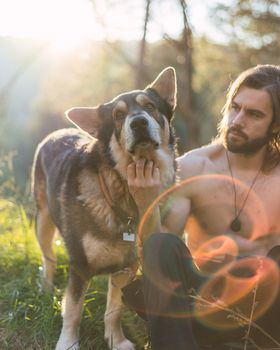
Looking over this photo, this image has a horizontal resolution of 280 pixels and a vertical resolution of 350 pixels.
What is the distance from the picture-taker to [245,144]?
10.9 feet

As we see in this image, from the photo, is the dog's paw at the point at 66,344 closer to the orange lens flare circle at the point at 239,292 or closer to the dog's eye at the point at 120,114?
the orange lens flare circle at the point at 239,292

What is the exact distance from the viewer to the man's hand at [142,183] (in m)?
2.97

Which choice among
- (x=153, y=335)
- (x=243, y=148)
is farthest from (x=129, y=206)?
(x=153, y=335)

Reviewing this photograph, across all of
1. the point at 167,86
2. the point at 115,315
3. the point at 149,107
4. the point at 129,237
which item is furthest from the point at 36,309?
the point at 167,86

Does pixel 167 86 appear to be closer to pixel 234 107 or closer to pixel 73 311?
pixel 234 107

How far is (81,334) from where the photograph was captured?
3.37 meters

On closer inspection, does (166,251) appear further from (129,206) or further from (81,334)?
(81,334)

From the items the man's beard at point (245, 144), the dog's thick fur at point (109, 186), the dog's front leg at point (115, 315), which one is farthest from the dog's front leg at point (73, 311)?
the man's beard at point (245, 144)

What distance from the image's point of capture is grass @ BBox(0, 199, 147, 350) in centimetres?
326

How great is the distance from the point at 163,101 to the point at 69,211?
3.26 feet

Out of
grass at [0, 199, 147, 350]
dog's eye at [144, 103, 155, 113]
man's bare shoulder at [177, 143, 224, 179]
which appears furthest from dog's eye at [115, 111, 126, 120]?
grass at [0, 199, 147, 350]

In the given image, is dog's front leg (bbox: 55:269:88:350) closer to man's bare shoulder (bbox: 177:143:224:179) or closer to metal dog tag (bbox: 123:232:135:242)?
metal dog tag (bbox: 123:232:135:242)

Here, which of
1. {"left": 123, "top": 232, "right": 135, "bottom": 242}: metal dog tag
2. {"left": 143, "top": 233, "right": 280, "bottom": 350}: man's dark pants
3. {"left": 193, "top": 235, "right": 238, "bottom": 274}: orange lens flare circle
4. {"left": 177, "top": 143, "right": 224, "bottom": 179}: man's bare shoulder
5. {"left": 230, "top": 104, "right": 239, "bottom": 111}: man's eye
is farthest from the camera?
{"left": 177, "top": 143, "right": 224, "bottom": 179}: man's bare shoulder

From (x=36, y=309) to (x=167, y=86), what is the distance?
1.83m
